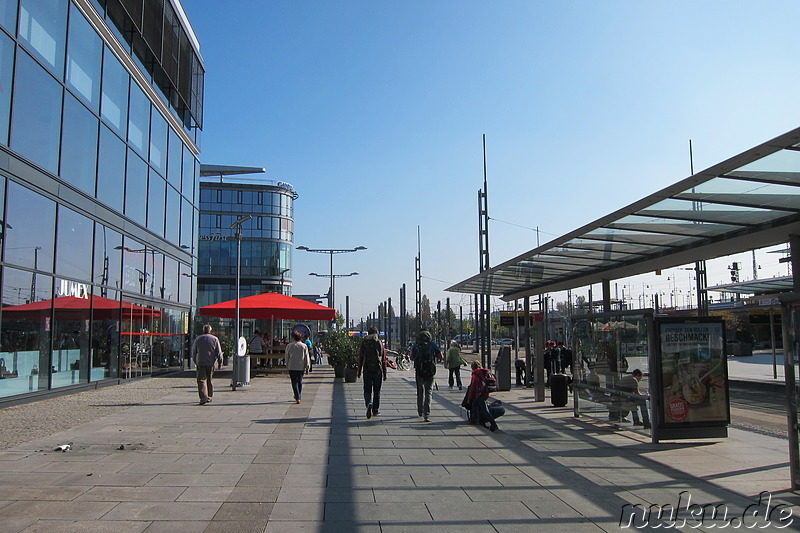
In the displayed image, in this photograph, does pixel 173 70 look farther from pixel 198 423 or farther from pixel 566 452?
pixel 566 452

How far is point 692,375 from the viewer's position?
974 cm

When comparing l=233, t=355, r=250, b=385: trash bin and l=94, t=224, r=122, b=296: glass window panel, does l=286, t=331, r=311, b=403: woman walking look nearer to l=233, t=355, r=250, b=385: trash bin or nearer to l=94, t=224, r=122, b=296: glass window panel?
l=233, t=355, r=250, b=385: trash bin

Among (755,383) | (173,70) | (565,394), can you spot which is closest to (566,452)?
(565,394)

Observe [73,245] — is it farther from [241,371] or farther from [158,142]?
[158,142]

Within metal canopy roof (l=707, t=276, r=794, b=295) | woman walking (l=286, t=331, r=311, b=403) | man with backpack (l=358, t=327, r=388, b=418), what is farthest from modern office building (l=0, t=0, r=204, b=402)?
metal canopy roof (l=707, t=276, r=794, b=295)

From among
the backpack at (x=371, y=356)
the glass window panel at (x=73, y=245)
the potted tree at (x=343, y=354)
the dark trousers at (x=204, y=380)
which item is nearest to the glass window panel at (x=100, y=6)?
the glass window panel at (x=73, y=245)

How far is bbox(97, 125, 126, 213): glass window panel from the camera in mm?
17344

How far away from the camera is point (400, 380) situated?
2292 centimetres

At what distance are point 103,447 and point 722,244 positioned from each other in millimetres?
9424

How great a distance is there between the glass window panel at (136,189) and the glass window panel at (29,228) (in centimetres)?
514

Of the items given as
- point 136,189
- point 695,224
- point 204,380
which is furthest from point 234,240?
point 695,224

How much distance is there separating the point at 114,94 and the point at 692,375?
646 inches

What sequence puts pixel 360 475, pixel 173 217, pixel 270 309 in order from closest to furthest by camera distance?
pixel 360 475 → pixel 270 309 → pixel 173 217

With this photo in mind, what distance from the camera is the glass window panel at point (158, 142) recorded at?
2208 centimetres
